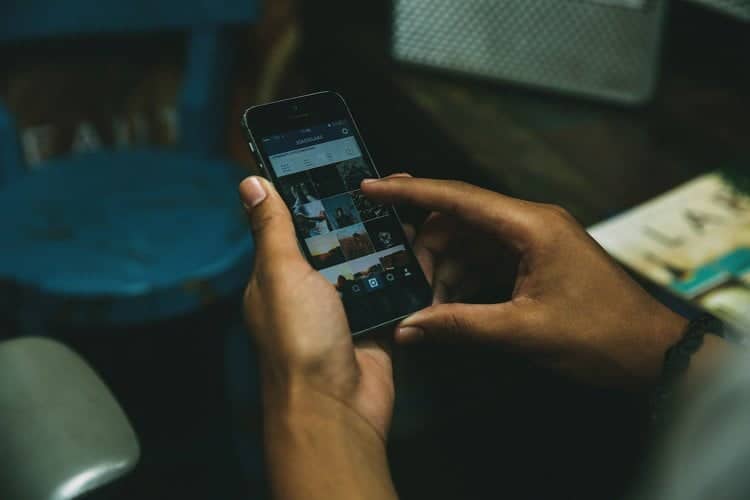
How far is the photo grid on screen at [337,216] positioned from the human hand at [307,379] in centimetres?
2

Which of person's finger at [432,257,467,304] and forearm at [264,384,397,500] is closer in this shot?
forearm at [264,384,397,500]

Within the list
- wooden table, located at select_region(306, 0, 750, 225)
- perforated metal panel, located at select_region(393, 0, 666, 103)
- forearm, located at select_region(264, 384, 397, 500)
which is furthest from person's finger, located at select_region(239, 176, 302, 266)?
perforated metal panel, located at select_region(393, 0, 666, 103)

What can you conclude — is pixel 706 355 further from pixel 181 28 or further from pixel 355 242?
pixel 181 28

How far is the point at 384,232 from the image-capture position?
0.56m

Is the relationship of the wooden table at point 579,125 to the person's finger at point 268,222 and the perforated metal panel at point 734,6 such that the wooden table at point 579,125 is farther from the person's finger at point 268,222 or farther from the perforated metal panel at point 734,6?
the person's finger at point 268,222

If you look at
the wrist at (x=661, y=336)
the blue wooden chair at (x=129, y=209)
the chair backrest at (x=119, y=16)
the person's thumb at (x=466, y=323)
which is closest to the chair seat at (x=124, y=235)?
the blue wooden chair at (x=129, y=209)

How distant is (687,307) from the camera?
66 cm

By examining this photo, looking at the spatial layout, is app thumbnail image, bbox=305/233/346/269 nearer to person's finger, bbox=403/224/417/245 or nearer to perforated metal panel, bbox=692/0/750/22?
person's finger, bbox=403/224/417/245

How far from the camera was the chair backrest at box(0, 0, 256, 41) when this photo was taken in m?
1.24

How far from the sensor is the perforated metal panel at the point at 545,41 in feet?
2.74

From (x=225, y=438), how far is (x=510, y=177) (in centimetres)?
76

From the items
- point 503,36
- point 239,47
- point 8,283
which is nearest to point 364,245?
point 503,36

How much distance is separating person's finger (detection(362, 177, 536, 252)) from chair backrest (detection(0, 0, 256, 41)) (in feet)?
2.95

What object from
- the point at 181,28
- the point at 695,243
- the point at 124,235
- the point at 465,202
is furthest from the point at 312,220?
the point at 181,28
